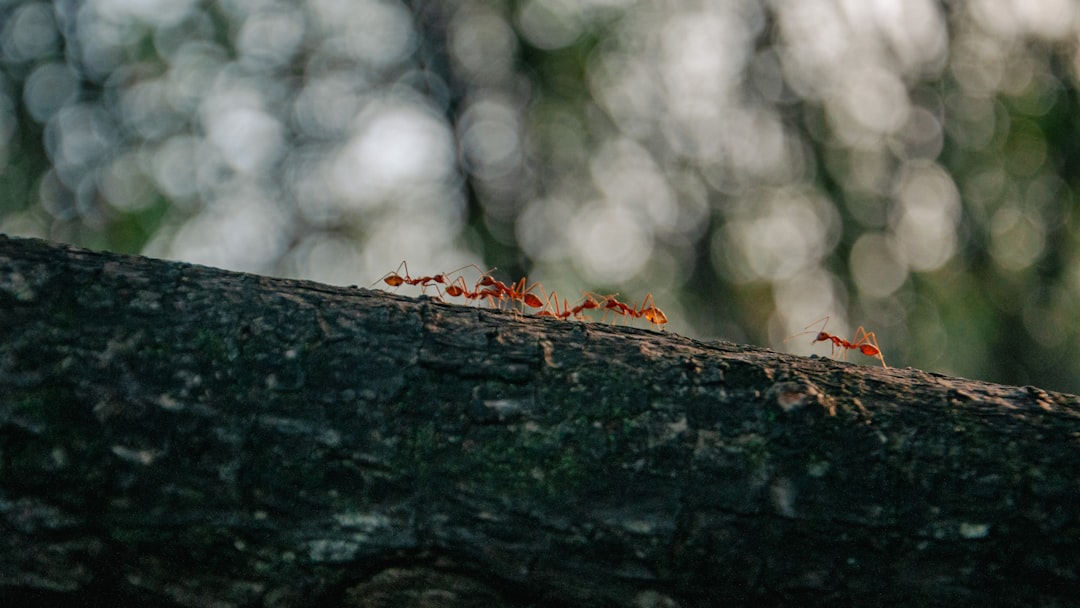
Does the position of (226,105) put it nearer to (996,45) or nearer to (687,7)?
(687,7)

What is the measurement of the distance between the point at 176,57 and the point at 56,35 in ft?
7.46

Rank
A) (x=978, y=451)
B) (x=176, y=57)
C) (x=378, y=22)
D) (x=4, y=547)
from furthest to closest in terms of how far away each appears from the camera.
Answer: (x=378, y=22)
(x=176, y=57)
(x=978, y=451)
(x=4, y=547)

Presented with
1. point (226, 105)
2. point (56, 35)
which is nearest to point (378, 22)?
point (226, 105)

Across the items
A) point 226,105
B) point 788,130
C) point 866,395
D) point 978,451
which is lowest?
point 978,451

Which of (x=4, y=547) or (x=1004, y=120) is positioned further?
(x=1004, y=120)

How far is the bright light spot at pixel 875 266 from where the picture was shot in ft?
48.1

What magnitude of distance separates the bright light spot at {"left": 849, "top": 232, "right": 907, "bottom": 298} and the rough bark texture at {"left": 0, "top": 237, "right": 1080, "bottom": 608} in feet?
45.6

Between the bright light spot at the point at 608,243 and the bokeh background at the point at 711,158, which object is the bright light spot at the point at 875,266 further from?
the bright light spot at the point at 608,243

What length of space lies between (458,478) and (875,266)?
48.3 ft

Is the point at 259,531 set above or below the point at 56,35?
below

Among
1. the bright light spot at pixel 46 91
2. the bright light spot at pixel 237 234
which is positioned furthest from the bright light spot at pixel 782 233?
the bright light spot at pixel 46 91

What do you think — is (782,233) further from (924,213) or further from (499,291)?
(499,291)

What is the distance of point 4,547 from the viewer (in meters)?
1.51

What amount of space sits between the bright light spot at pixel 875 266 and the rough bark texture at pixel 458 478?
13.9 m
